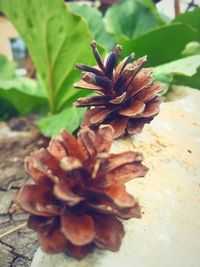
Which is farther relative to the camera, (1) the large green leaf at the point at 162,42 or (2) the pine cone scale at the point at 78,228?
(1) the large green leaf at the point at 162,42

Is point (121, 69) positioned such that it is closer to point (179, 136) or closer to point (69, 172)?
point (179, 136)

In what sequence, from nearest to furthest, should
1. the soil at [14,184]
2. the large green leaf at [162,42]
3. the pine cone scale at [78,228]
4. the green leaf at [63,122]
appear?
the pine cone scale at [78,228]
the soil at [14,184]
the green leaf at [63,122]
the large green leaf at [162,42]

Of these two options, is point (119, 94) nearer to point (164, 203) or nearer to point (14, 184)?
point (164, 203)

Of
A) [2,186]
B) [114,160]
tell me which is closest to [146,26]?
[2,186]

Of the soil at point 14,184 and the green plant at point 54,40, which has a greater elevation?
the green plant at point 54,40

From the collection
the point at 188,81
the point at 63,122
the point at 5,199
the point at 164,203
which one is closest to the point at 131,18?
the point at 188,81

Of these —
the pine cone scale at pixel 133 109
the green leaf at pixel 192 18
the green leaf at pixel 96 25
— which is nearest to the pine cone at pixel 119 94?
the pine cone scale at pixel 133 109

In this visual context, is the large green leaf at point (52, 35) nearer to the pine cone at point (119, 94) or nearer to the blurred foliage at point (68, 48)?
the blurred foliage at point (68, 48)

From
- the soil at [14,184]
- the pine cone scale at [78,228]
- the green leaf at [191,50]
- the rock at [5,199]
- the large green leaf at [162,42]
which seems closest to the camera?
the pine cone scale at [78,228]
